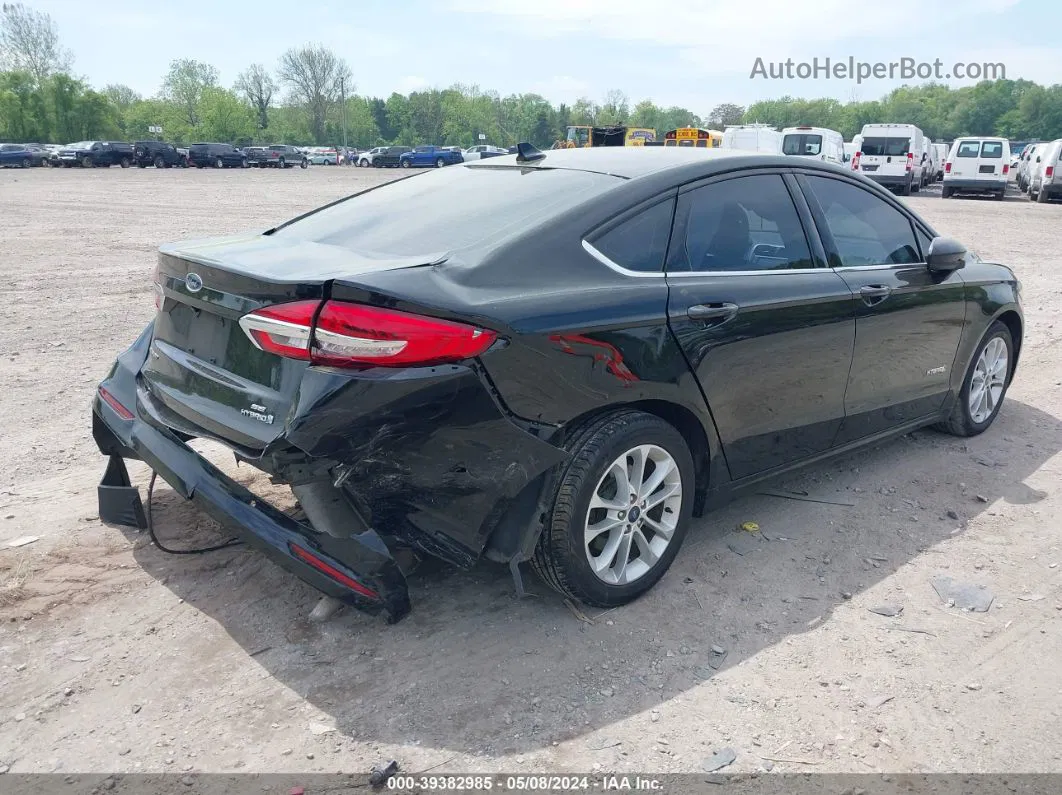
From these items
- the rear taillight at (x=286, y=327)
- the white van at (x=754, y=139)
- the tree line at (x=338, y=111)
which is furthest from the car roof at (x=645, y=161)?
the tree line at (x=338, y=111)

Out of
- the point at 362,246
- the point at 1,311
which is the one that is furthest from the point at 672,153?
the point at 1,311

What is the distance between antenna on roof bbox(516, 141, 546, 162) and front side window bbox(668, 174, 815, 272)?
0.86 metres

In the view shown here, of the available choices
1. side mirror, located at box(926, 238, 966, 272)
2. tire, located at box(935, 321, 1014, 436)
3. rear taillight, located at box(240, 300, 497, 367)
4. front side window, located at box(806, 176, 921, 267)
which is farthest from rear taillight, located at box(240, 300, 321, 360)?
tire, located at box(935, 321, 1014, 436)

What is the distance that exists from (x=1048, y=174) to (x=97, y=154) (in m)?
49.8

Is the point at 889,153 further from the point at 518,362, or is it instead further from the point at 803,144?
the point at 518,362

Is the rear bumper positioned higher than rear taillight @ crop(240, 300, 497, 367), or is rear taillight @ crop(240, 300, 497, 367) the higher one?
rear taillight @ crop(240, 300, 497, 367)

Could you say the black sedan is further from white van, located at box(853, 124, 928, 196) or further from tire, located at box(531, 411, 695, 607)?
white van, located at box(853, 124, 928, 196)

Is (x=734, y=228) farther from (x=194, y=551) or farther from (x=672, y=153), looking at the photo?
(x=194, y=551)

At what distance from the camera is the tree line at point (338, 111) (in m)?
84.1

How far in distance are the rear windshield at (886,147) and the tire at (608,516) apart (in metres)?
29.3

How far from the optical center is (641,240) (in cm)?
326

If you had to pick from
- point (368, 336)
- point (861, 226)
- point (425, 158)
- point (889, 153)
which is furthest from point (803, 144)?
point (425, 158)

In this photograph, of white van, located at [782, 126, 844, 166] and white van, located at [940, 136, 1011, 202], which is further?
white van, located at [940, 136, 1011, 202]

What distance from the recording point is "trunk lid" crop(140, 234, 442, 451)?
2.70 m
